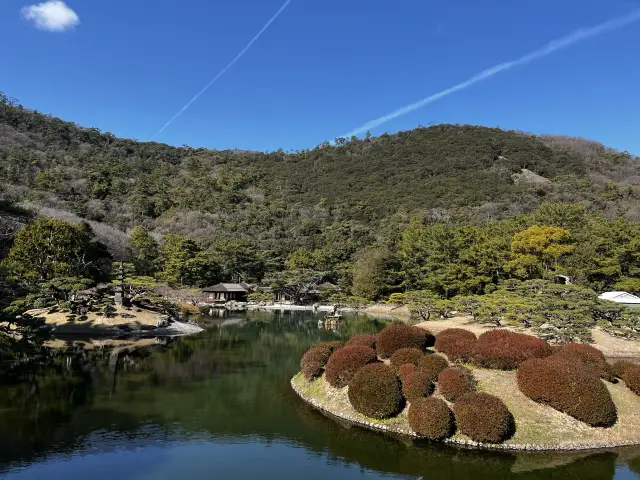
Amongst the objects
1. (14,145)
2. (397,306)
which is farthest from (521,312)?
(14,145)

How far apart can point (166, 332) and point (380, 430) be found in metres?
19.8

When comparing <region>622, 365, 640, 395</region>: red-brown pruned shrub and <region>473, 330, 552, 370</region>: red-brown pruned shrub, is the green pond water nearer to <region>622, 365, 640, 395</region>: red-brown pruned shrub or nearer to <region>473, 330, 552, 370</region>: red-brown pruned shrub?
<region>622, 365, 640, 395</region>: red-brown pruned shrub

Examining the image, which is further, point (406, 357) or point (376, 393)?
point (406, 357)

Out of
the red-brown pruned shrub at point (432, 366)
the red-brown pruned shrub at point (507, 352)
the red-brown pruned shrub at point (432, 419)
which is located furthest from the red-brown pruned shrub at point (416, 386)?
the red-brown pruned shrub at point (507, 352)

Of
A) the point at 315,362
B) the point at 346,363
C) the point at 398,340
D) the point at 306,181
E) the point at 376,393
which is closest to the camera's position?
the point at 376,393

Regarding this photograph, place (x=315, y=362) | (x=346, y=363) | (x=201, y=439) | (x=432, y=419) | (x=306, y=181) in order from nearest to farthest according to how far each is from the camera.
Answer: (x=432, y=419) < (x=201, y=439) < (x=346, y=363) < (x=315, y=362) < (x=306, y=181)

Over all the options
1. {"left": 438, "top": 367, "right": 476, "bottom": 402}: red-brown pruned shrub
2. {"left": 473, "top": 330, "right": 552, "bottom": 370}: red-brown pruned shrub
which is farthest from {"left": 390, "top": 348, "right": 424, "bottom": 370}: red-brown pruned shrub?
{"left": 473, "top": 330, "right": 552, "bottom": 370}: red-brown pruned shrub

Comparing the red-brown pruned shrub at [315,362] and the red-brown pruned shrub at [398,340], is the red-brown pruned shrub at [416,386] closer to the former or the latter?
the red-brown pruned shrub at [398,340]

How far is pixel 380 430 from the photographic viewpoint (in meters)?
12.4

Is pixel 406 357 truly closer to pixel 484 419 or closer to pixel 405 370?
pixel 405 370

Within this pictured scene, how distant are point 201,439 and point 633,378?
45.2 feet

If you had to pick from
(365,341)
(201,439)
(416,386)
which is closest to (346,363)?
(365,341)

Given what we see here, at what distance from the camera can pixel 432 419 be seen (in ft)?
37.4

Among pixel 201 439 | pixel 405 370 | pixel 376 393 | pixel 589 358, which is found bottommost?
pixel 201 439
